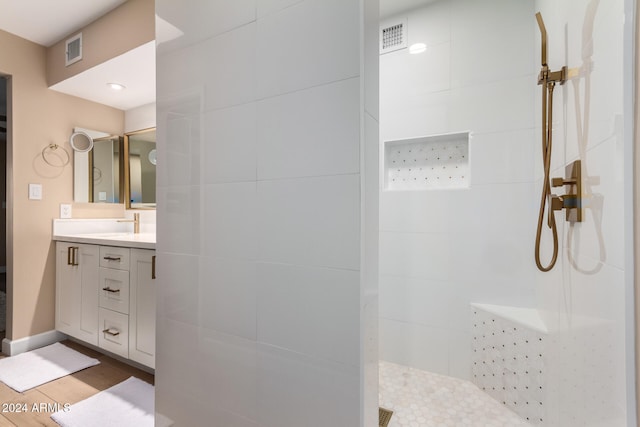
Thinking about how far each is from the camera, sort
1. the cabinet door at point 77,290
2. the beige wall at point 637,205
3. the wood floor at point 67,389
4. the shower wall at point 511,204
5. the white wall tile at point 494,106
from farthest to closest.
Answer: the cabinet door at point 77,290 < the white wall tile at point 494,106 < the wood floor at point 67,389 < the shower wall at point 511,204 < the beige wall at point 637,205

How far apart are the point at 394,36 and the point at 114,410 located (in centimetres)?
299

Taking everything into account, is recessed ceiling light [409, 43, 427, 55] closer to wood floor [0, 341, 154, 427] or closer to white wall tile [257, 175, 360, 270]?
white wall tile [257, 175, 360, 270]

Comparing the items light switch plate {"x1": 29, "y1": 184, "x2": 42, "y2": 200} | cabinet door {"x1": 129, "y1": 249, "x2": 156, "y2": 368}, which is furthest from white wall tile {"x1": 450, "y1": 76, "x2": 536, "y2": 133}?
light switch plate {"x1": 29, "y1": 184, "x2": 42, "y2": 200}

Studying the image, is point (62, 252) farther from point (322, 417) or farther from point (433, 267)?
point (433, 267)

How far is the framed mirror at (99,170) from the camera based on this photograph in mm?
2710

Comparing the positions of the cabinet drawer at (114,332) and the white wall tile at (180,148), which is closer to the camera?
the white wall tile at (180,148)

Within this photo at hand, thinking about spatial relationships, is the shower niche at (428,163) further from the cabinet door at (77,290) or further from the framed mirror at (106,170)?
the framed mirror at (106,170)

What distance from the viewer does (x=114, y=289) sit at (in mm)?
2068

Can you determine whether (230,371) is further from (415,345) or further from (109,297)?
(109,297)

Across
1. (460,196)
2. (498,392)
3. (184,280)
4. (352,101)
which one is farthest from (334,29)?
(498,392)

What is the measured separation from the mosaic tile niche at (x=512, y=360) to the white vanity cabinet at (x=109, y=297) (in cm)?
203

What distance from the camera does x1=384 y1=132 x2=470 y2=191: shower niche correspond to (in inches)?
78.6

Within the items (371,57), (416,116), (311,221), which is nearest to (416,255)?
(416,116)

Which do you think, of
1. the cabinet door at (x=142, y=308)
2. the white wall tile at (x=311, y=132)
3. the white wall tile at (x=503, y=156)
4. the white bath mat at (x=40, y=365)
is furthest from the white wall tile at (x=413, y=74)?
the white bath mat at (x=40, y=365)
